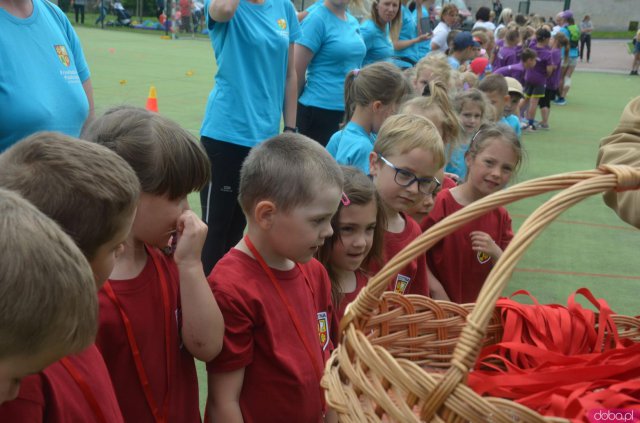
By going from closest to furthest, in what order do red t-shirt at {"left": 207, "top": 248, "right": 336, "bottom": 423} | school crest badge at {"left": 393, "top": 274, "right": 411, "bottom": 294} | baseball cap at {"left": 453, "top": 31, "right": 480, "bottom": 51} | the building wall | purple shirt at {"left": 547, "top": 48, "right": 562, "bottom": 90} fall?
red t-shirt at {"left": 207, "top": 248, "right": 336, "bottom": 423} < school crest badge at {"left": 393, "top": 274, "right": 411, "bottom": 294} < baseball cap at {"left": 453, "top": 31, "right": 480, "bottom": 51} < purple shirt at {"left": 547, "top": 48, "right": 562, "bottom": 90} < the building wall

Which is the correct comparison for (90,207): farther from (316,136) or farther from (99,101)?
(99,101)

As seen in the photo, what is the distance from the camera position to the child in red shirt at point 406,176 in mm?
3029

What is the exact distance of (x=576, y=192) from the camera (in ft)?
4.82

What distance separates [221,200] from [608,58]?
27953mm

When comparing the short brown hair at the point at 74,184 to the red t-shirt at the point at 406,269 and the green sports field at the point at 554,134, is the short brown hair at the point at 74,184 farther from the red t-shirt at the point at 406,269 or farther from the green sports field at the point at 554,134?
the red t-shirt at the point at 406,269

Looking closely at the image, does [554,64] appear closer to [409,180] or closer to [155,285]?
[409,180]

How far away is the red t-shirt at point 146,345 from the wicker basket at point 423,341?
529mm

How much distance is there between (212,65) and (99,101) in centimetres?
751

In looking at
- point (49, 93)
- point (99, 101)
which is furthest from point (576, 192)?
point (99, 101)

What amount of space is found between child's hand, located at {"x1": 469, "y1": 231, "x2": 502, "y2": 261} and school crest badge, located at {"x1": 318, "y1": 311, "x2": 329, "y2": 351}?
1.14 meters

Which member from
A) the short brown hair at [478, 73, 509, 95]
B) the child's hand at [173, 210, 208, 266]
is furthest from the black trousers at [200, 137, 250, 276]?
the short brown hair at [478, 73, 509, 95]

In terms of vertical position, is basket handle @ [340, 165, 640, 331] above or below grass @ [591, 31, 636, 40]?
above

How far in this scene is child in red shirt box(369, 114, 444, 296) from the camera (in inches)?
119

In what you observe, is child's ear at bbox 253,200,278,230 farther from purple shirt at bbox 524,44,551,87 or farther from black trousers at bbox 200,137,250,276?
purple shirt at bbox 524,44,551,87
